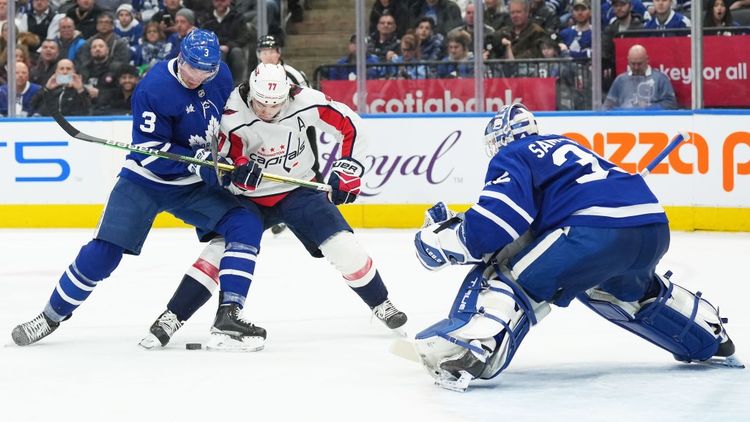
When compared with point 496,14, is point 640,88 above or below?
below

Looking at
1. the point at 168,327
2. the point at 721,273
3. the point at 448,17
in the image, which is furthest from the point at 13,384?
the point at 448,17

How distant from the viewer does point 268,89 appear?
14.6ft

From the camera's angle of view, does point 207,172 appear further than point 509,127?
Yes

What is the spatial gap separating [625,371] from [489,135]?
804 millimetres

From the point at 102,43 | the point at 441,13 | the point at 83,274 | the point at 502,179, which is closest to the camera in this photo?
the point at 502,179

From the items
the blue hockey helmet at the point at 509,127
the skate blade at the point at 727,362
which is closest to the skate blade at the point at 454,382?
the blue hockey helmet at the point at 509,127

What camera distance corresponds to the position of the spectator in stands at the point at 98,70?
346 inches

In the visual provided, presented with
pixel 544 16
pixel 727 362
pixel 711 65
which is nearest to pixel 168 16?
pixel 544 16

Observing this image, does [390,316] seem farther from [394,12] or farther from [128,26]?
[128,26]

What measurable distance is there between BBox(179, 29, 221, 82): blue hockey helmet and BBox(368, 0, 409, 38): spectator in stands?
422 centimetres

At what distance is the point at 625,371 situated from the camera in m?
4.03

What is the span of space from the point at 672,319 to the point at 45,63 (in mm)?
5902

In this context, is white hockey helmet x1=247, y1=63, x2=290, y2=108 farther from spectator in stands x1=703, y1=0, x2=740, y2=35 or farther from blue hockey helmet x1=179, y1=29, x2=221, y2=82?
spectator in stands x1=703, y1=0, x2=740, y2=35

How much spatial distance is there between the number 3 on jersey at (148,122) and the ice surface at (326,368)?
719mm
